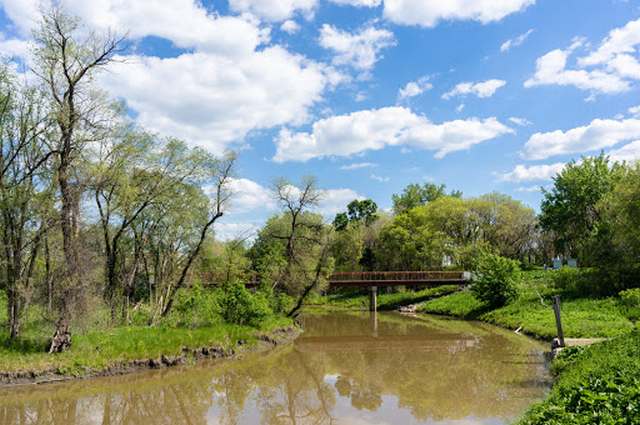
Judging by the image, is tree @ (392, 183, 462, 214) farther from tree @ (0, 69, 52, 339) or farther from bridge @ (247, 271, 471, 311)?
tree @ (0, 69, 52, 339)

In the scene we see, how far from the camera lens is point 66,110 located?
17859 millimetres

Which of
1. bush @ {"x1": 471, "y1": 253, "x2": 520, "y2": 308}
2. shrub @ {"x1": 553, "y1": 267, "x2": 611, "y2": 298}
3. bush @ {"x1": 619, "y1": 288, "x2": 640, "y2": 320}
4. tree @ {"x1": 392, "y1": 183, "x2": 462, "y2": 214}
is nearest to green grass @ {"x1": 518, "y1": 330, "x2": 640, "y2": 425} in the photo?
bush @ {"x1": 619, "y1": 288, "x2": 640, "y2": 320}

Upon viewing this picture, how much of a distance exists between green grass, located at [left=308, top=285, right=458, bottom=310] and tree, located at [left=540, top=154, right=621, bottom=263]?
13326 millimetres

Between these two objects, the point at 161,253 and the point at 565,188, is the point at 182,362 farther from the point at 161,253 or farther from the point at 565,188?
the point at 565,188

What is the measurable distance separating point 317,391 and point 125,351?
7590 mm

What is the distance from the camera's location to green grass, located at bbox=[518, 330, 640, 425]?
753 centimetres

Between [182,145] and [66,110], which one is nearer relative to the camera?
[66,110]

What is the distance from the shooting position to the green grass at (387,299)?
161ft

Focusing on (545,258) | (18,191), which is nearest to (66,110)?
(18,191)

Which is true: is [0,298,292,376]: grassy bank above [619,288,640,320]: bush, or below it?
below

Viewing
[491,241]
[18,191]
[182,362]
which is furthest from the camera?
[491,241]

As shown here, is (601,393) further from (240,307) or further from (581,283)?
(581,283)

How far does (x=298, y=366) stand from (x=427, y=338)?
1045cm

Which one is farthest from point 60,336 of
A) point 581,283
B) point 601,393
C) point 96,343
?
point 581,283
